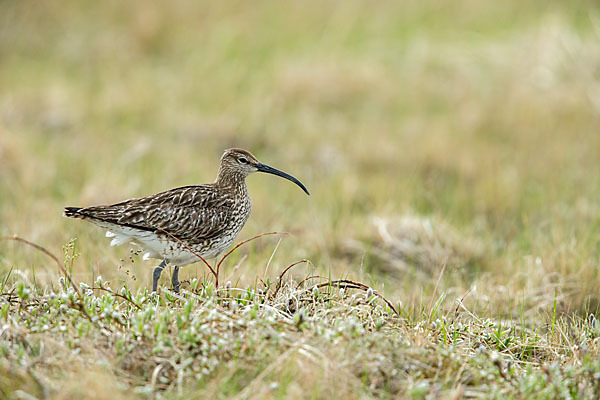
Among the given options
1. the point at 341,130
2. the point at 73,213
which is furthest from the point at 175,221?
the point at 341,130

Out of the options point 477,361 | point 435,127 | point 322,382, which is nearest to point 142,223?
point 322,382

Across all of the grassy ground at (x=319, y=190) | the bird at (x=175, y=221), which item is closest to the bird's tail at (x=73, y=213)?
the bird at (x=175, y=221)

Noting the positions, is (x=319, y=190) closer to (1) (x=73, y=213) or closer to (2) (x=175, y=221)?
(2) (x=175, y=221)

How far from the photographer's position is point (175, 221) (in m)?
5.52

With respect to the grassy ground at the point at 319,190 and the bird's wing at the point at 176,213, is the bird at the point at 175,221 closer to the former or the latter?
the bird's wing at the point at 176,213

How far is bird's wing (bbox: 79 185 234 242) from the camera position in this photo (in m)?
5.38

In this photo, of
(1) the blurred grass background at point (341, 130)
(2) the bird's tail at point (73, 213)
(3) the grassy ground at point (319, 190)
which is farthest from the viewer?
(1) the blurred grass background at point (341, 130)

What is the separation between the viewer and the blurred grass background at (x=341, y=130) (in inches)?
294

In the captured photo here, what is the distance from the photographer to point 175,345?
4199 mm

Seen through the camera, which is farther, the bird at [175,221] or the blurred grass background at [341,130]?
the blurred grass background at [341,130]

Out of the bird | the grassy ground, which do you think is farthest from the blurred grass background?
the bird

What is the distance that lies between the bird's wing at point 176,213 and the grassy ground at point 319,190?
0.36 m

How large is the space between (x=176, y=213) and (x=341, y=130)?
674 cm

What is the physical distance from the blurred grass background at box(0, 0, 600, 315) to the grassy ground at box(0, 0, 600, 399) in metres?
0.04
